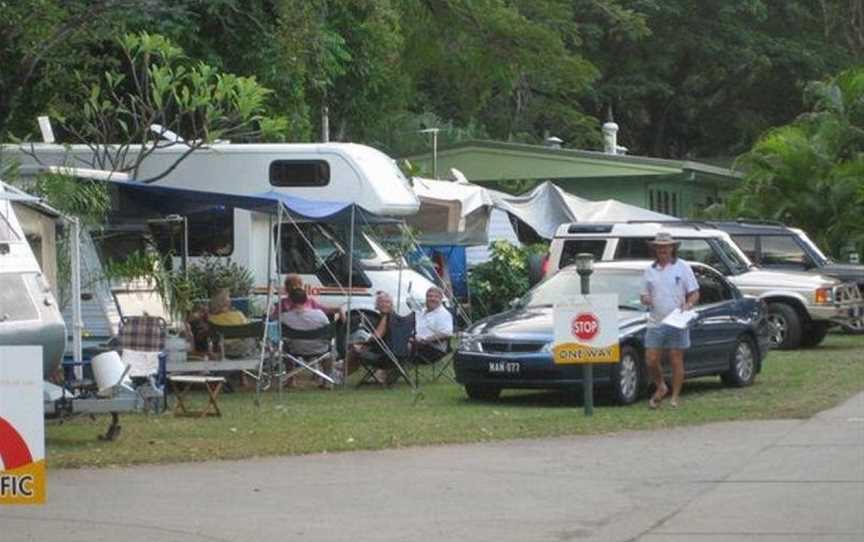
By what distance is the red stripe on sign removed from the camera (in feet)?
24.6

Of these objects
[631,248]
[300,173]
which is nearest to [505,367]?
[300,173]

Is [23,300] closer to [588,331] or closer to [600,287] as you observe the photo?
[588,331]

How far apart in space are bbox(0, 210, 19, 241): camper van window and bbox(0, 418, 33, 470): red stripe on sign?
620 cm

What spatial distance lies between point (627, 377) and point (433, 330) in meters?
3.54

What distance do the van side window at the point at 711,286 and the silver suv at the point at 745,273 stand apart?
14.8 feet

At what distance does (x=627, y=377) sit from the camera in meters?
17.0

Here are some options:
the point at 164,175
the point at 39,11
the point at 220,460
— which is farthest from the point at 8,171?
the point at 220,460

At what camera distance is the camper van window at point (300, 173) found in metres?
21.3

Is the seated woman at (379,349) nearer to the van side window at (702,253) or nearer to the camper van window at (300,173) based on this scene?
the camper van window at (300,173)

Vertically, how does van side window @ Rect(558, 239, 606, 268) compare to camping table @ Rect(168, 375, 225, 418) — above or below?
above

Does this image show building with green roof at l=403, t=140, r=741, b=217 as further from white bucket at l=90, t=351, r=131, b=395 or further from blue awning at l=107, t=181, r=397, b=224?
white bucket at l=90, t=351, r=131, b=395

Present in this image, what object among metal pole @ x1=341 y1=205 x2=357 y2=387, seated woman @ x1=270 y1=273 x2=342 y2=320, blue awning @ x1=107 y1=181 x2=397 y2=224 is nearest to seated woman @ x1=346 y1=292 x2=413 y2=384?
metal pole @ x1=341 y1=205 x2=357 y2=387

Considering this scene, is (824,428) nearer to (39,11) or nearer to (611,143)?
(39,11)

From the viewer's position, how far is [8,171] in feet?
57.4
